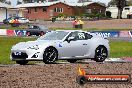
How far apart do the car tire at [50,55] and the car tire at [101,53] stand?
221 cm

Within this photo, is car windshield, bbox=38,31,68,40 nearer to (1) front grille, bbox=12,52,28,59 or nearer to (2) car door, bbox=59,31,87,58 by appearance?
(2) car door, bbox=59,31,87,58

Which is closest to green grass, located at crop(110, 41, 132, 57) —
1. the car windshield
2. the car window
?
the car window

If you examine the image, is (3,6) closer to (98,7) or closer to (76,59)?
(98,7)

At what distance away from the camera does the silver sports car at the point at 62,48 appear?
17.6m

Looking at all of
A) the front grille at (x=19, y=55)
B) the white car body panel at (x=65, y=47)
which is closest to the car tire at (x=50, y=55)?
the white car body panel at (x=65, y=47)

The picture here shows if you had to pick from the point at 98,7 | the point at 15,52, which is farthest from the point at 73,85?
the point at 98,7

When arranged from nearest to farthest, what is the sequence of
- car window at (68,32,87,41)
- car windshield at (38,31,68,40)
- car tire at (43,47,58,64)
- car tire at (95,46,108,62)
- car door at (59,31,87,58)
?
car tire at (43,47,58,64) → car door at (59,31,87,58) → car windshield at (38,31,68,40) → car window at (68,32,87,41) → car tire at (95,46,108,62)

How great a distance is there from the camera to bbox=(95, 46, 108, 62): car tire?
19375 millimetres

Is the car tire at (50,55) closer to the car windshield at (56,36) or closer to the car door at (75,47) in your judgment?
the car door at (75,47)

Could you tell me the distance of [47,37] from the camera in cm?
1895

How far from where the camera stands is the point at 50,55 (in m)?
17.8

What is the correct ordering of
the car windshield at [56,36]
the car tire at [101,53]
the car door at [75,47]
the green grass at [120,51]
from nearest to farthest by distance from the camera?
the car door at [75,47], the car windshield at [56,36], the car tire at [101,53], the green grass at [120,51]

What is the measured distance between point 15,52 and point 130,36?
107 feet

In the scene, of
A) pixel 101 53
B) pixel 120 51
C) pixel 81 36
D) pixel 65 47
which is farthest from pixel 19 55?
pixel 120 51
